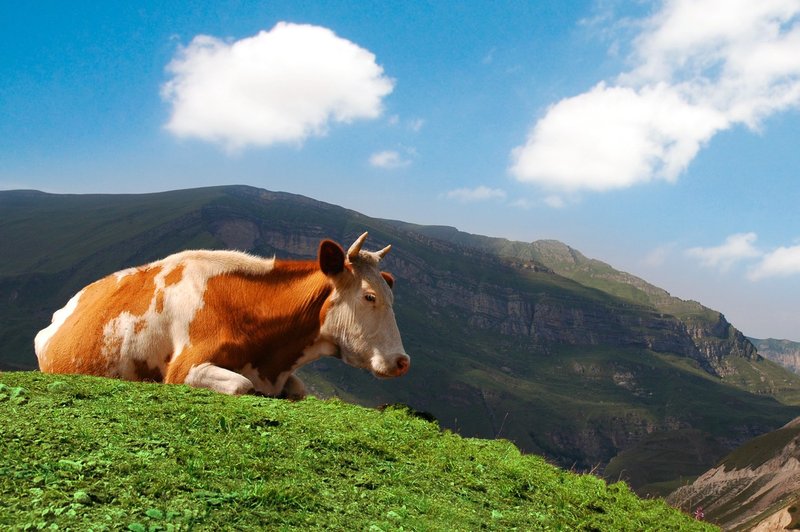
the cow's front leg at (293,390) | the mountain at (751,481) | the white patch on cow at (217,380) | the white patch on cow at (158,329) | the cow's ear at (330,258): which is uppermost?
the cow's ear at (330,258)

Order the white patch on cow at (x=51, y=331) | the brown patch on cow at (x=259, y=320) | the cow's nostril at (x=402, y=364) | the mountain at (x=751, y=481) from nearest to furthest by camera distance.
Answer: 1. the brown patch on cow at (x=259, y=320)
2. the cow's nostril at (x=402, y=364)
3. the white patch on cow at (x=51, y=331)
4. the mountain at (x=751, y=481)

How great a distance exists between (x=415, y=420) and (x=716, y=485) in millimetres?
177072

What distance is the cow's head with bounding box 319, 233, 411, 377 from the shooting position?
34.8ft

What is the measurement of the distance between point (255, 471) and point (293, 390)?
188 inches

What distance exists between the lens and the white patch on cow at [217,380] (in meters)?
9.37

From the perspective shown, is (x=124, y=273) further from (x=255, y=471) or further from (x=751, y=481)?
(x=751, y=481)

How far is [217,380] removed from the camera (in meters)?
9.47

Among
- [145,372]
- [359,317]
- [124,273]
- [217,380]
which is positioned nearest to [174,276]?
[124,273]

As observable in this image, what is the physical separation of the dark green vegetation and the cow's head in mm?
887

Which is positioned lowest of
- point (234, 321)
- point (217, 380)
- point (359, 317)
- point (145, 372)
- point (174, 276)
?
point (145, 372)

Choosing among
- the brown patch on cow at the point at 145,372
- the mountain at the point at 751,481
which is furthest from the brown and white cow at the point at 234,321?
the mountain at the point at 751,481

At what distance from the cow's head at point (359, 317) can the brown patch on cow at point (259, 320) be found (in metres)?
0.27

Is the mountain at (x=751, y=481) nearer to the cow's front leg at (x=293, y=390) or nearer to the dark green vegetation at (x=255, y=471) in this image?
the cow's front leg at (x=293, y=390)

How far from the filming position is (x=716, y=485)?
159 m
